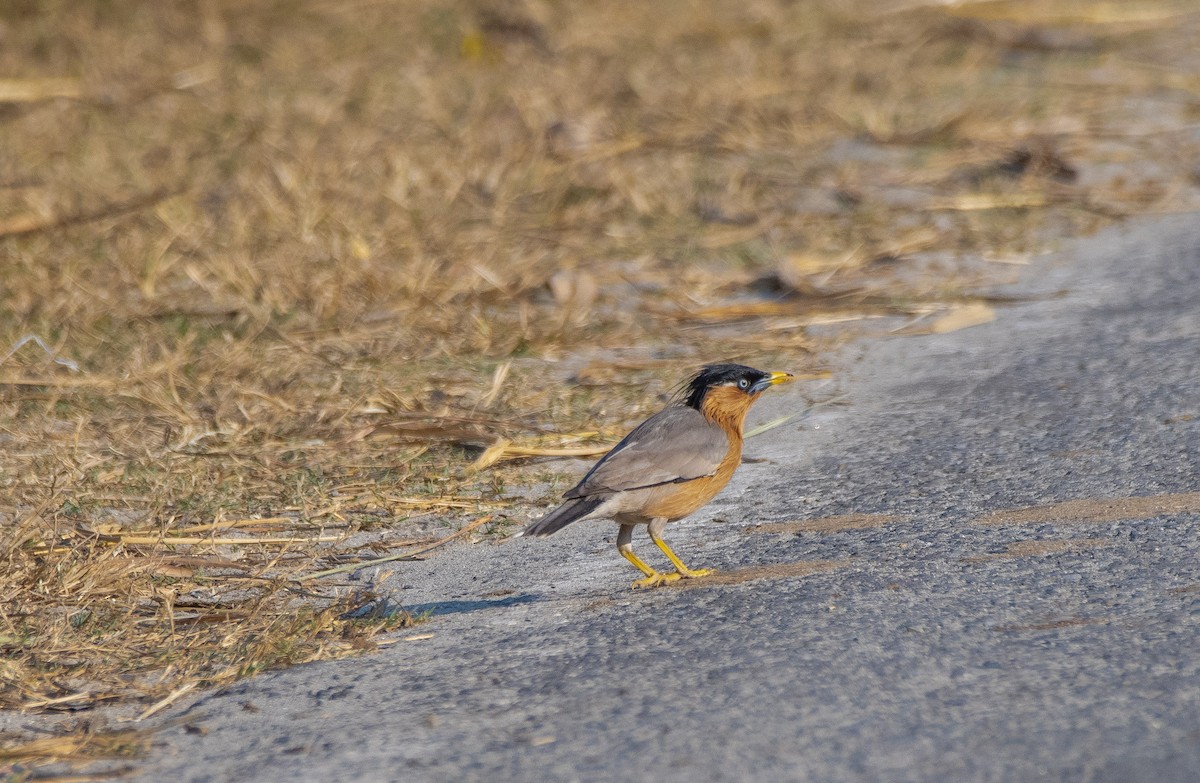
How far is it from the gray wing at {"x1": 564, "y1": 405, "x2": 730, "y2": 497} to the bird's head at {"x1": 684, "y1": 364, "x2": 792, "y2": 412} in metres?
0.10

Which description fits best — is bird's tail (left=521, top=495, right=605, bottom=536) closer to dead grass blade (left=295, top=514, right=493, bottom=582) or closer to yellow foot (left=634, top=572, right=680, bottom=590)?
yellow foot (left=634, top=572, right=680, bottom=590)

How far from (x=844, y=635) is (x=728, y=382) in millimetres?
1397

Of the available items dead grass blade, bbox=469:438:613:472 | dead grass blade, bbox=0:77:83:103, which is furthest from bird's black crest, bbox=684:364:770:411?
dead grass blade, bbox=0:77:83:103

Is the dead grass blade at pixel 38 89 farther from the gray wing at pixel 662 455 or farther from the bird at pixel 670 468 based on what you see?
the gray wing at pixel 662 455

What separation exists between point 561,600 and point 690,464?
60 centimetres

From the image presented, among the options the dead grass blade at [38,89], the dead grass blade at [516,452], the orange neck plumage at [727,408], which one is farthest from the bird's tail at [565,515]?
the dead grass blade at [38,89]

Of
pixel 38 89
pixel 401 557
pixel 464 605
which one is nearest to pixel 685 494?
pixel 464 605

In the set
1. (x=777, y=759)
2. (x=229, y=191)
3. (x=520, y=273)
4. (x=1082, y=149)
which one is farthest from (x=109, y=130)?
(x=777, y=759)

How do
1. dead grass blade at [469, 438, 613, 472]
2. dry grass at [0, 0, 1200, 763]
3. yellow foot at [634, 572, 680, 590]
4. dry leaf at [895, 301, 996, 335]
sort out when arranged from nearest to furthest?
yellow foot at [634, 572, 680, 590] → dry grass at [0, 0, 1200, 763] → dead grass blade at [469, 438, 613, 472] → dry leaf at [895, 301, 996, 335]

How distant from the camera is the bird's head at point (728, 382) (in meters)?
5.21

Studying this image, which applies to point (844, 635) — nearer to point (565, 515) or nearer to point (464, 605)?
point (565, 515)

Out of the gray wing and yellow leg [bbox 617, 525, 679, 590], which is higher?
the gray wing

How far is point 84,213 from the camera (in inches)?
356

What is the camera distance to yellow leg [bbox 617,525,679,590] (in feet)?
15.2
